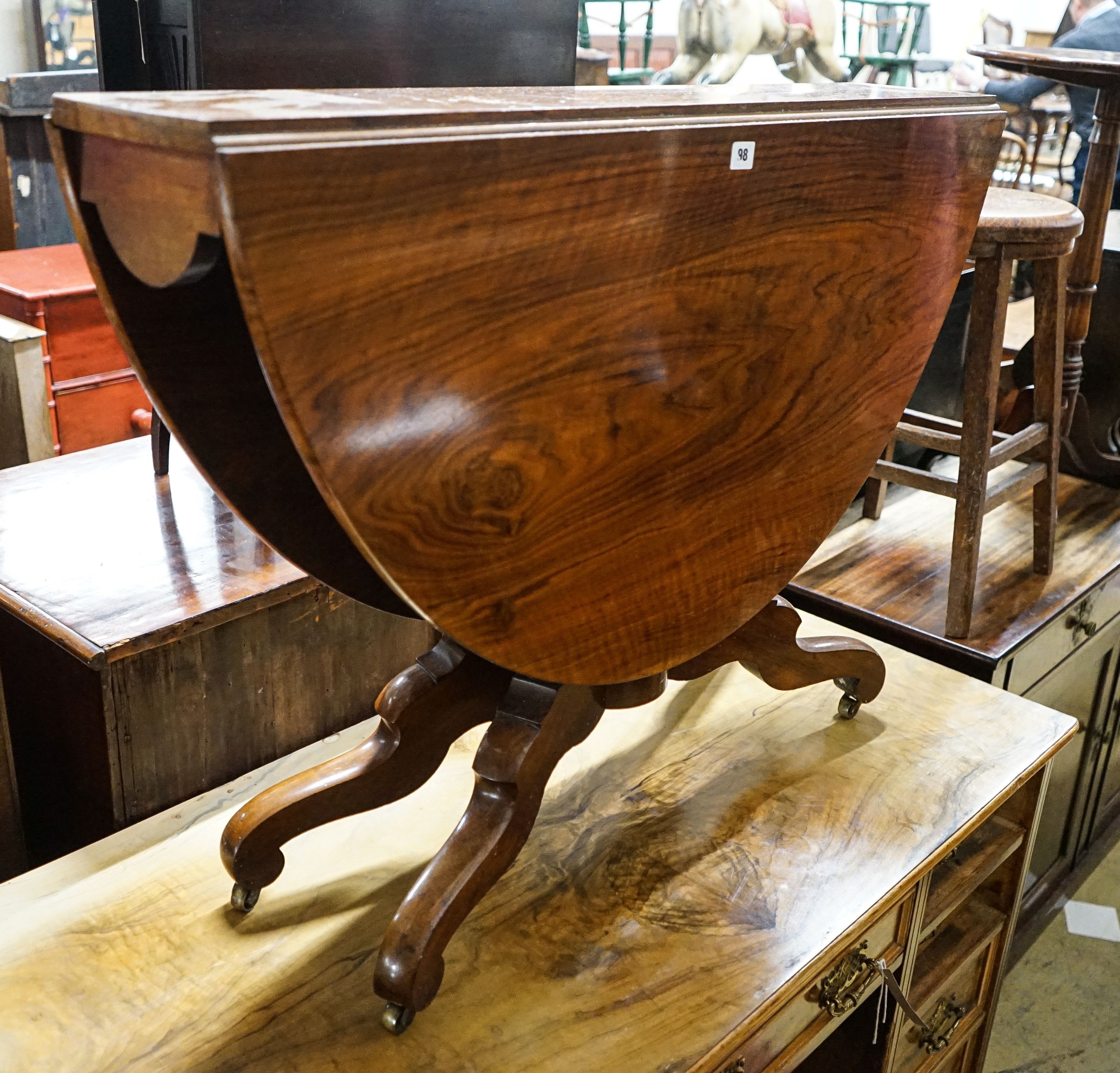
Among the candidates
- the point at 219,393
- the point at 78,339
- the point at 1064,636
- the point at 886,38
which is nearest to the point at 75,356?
the point at 78,339

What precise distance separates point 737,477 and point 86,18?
2677mm

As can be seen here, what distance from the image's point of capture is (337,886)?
1.14 meters

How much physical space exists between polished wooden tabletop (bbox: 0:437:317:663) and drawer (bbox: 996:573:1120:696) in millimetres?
1083

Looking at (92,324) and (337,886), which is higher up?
(92,324)

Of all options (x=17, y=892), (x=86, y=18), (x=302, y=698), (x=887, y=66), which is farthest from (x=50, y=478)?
(x=887, y=66)

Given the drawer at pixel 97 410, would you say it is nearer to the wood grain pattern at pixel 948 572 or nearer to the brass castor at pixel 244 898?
the wood grain pattern at pixel 948 572

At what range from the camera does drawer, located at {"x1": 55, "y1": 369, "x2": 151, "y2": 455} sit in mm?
2549

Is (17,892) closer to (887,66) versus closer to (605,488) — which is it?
(605,488)

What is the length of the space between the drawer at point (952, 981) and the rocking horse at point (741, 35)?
2.89 metres

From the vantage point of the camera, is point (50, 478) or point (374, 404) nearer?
point (374, 404)

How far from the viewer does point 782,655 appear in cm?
133

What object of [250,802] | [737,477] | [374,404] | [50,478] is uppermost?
[374,404]

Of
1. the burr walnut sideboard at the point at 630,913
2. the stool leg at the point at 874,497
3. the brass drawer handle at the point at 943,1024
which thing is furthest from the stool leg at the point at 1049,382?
the brass drawer handle at the point at 943,1024

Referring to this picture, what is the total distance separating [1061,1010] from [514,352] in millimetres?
1658
